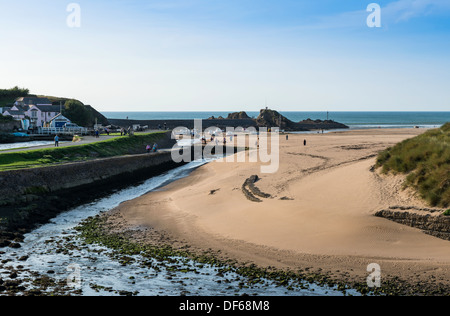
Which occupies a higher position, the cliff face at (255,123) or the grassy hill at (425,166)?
the cliff face at (255,123)

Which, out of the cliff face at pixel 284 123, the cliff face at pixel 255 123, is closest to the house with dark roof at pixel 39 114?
the cliff face at pixel 255 123

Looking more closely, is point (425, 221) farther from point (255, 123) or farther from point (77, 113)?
point (255, 123)

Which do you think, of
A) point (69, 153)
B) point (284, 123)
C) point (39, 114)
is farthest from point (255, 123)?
point (69, 153)

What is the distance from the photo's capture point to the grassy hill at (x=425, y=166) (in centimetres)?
1927

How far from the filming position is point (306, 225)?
1973cm

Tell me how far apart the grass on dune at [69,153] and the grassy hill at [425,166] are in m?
25.4

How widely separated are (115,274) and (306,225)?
913 cm

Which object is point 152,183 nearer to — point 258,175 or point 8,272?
point 258,175

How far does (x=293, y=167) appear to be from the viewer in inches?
1458

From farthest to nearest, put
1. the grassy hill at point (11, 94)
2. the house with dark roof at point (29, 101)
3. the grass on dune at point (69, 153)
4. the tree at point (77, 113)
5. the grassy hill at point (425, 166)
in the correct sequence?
1. the grassy hill at point (11, 94)
2. the house with dark roof at point (29, 101)
3. the tree at point (77, 113)
4. the grass on dune at point (69, 153)
5. the grassy hill at point (425, 166)

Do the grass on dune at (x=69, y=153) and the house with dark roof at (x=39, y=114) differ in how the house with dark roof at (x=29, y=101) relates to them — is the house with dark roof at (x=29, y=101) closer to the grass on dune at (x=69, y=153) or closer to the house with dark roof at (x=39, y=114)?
the house with dark roof at (x=39, y=114)

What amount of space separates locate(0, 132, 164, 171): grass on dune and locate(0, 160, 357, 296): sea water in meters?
13.8

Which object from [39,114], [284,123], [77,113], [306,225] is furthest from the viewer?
[284,123]

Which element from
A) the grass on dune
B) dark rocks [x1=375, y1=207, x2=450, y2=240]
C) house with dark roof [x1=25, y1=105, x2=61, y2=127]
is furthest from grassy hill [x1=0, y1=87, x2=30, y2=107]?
dark rocks [x1=375, y1=207, x2=450, y2=240]
